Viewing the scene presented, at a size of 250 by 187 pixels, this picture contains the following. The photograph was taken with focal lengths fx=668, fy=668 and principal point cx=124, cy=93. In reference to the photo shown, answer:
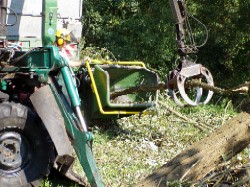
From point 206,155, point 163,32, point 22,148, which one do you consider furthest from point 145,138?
point 163,32

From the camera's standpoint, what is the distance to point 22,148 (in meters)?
6.23

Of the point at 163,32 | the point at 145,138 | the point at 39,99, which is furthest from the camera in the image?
the point at 163,32

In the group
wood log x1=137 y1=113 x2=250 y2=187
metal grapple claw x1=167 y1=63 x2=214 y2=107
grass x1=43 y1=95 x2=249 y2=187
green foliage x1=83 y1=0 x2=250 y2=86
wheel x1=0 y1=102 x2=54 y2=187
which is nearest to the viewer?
wood log x1=137 y1=113 x2=250 y2=187

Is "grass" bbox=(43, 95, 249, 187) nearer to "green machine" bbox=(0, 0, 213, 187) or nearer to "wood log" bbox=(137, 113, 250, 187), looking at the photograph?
"green machine" bbox=(0, 0, 213, 187)

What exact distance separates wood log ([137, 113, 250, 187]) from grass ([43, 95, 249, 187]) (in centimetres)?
120

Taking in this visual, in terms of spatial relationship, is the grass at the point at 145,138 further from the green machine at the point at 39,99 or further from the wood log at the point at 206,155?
the wood log at the point at 206,155

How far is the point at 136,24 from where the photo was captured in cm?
1345

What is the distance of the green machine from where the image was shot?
6.00 meters

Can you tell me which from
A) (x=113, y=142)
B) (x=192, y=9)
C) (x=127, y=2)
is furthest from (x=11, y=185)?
(x=127, y=2)

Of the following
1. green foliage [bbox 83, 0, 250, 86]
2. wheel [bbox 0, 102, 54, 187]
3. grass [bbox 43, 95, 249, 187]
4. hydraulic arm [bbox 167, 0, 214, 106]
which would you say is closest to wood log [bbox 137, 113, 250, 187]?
hydraulic arm [bbox 167, 0, 214, 106]

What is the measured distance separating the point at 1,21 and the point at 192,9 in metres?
6.81

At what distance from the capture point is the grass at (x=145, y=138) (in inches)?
273

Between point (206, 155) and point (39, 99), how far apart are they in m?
1.77

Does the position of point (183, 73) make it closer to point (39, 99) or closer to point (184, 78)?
point (184, 78)
